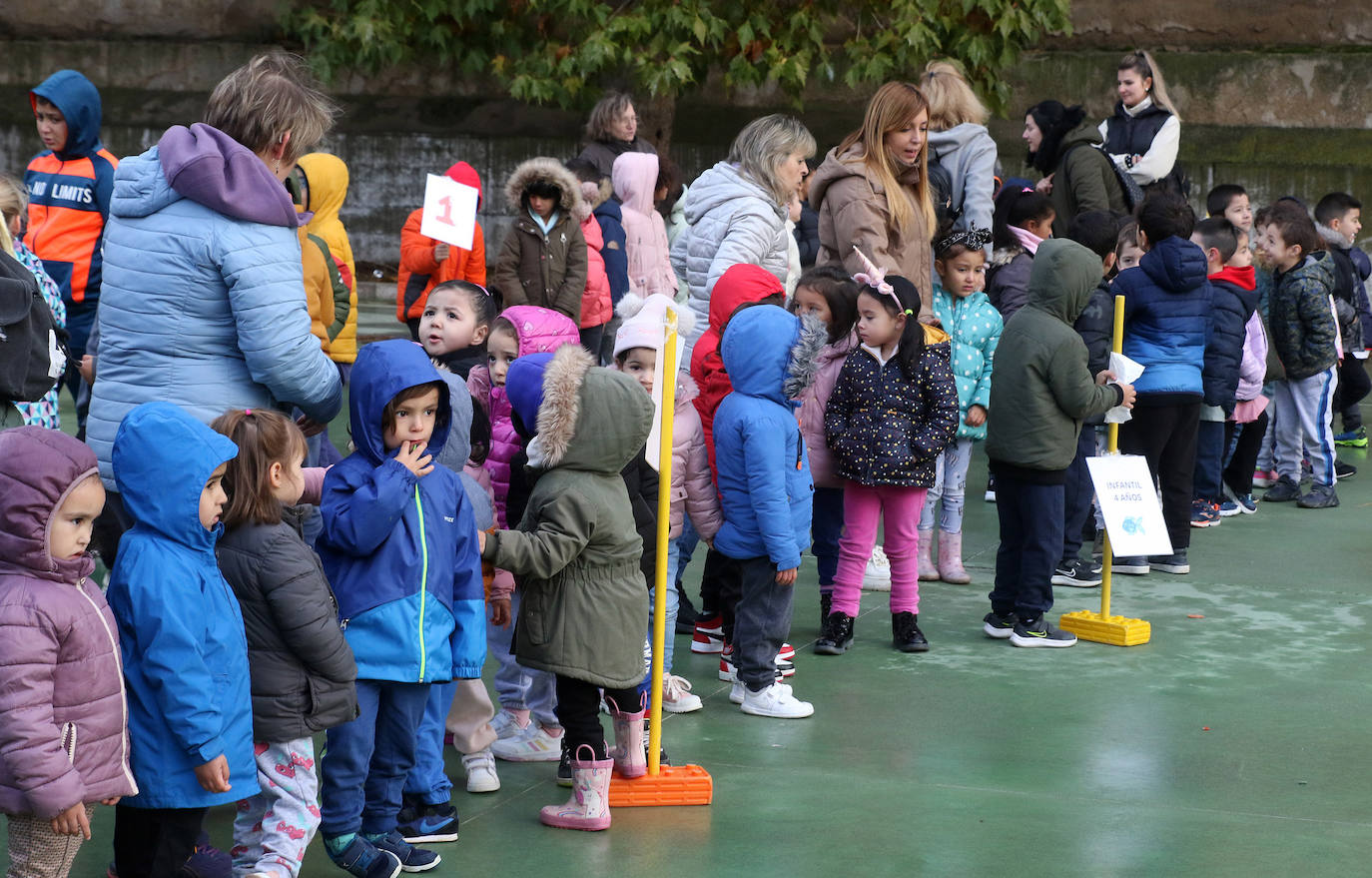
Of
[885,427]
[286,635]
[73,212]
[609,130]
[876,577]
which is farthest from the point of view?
[609,130]

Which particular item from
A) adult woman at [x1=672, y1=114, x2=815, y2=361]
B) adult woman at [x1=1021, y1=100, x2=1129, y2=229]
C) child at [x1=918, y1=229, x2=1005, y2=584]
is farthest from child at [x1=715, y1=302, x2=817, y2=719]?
adult woman at [x1=1021, y1=100, x2=1129, y2=229]

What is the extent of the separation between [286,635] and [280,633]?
0.04 m

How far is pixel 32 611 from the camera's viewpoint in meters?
3.32

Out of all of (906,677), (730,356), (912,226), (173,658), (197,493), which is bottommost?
(906,677)

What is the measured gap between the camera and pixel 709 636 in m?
6.32

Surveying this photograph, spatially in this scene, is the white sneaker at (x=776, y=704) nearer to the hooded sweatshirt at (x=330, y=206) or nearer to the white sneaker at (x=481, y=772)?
the white sneaker at (x=481, y=772)

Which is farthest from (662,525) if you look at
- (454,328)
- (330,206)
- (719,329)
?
(330,206)

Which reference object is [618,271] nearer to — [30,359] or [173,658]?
[30,359]

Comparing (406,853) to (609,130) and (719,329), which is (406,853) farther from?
(609,130)

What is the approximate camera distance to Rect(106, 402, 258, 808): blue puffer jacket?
357 centimetres

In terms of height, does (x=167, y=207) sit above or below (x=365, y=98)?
below

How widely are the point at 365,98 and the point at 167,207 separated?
1403 centimetres

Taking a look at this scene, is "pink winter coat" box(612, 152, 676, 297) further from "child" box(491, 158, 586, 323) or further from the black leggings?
the black leggings

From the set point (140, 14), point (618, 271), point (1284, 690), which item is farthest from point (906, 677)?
point (140, 14)
